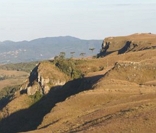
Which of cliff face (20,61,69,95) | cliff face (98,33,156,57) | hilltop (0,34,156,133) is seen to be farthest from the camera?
cliff face (98,33,156,57)

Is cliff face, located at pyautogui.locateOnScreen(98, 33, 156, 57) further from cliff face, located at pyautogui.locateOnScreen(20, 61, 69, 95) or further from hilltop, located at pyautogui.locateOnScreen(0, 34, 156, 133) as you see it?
cliff face, located at pyautogui.locateOnScreen(20, 61, 69, 95)

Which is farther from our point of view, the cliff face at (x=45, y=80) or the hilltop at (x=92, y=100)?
the cliff face at (x=45, y=80)

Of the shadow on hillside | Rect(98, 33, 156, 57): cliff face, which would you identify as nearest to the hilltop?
the shadow on hillside

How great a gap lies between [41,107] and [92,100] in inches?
1618

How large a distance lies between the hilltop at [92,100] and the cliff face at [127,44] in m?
0.60

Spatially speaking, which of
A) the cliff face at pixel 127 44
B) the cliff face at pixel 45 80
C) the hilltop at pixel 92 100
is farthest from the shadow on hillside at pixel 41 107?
the cliff face at pixel 127 44

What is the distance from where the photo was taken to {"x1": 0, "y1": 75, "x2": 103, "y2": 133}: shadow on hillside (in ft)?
313

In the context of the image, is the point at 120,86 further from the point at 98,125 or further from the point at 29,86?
the point at 29,86

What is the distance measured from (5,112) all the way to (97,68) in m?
30.3

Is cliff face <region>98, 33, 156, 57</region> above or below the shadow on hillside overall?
above

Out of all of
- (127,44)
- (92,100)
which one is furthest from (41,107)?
(127,44)

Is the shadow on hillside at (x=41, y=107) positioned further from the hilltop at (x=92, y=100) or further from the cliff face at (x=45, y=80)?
the cliff face at (x=45, y=80)

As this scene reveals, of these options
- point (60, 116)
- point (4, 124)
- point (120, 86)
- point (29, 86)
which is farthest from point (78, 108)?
point (29, 86)

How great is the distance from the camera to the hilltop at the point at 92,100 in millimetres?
41031
